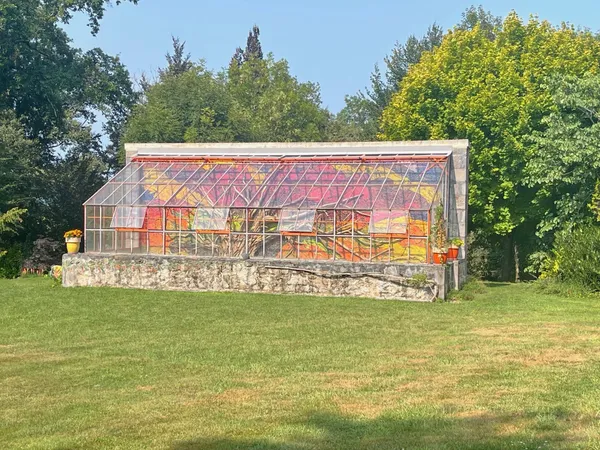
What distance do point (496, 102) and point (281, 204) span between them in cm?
1229

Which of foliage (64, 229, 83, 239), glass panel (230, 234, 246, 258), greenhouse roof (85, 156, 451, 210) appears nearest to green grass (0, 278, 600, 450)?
glass panel (230, 234, 246, 258)

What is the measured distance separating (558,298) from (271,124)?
3535 centimetres

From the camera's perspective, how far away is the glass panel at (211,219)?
862 inches

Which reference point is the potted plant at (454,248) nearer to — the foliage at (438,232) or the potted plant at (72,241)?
the foliage at (438,232)

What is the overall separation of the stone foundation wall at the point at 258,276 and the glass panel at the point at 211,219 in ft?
3.84

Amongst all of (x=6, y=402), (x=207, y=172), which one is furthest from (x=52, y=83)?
(x=6, y=402)

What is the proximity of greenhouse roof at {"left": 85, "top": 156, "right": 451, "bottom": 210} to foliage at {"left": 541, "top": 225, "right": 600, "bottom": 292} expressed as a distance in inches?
167

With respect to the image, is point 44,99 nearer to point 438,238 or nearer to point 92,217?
point 92,217

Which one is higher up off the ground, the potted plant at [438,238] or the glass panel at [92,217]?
the glass panel at [92,217]

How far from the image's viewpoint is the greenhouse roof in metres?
21.3

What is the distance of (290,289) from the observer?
800 inches

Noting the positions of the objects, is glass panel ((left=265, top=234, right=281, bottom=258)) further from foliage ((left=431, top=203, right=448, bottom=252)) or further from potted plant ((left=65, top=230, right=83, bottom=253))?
potted plant ((left=65, top=230, right=83, bottom=253))

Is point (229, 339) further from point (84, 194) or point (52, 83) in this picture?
point (52, 83)

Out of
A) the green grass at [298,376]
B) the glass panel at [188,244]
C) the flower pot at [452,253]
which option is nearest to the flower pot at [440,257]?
the flower pot at [452,253]
